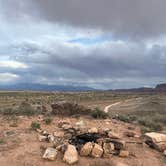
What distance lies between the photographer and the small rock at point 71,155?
42.4 feet

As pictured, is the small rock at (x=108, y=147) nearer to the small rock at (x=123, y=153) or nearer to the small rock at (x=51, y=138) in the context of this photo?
the small rock at (x=123, y=153)

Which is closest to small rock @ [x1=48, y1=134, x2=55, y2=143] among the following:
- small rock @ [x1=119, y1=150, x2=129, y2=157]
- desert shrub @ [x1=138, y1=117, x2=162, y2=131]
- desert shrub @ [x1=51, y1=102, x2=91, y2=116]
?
small rock @ [x1=119, y1=150, x2=129, y2=157]

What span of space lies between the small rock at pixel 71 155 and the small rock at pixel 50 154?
A: 397 mm

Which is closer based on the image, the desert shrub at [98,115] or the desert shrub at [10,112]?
the desert shrub at [98,115]

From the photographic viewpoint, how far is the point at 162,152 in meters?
15.4

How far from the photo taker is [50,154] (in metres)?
13.2

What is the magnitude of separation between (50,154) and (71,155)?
77 centimetres

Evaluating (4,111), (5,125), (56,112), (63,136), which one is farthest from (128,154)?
(4,111)

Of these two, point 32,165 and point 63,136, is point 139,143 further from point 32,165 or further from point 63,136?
point 32,165

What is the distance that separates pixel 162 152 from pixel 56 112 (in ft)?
30.4

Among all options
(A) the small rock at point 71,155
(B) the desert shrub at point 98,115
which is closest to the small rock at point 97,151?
(A) the small rock at point 71,155

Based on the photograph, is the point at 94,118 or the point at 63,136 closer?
the point at 63,136

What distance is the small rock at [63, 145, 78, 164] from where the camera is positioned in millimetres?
12930

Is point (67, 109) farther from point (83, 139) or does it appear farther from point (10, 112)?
point (83, 139)
